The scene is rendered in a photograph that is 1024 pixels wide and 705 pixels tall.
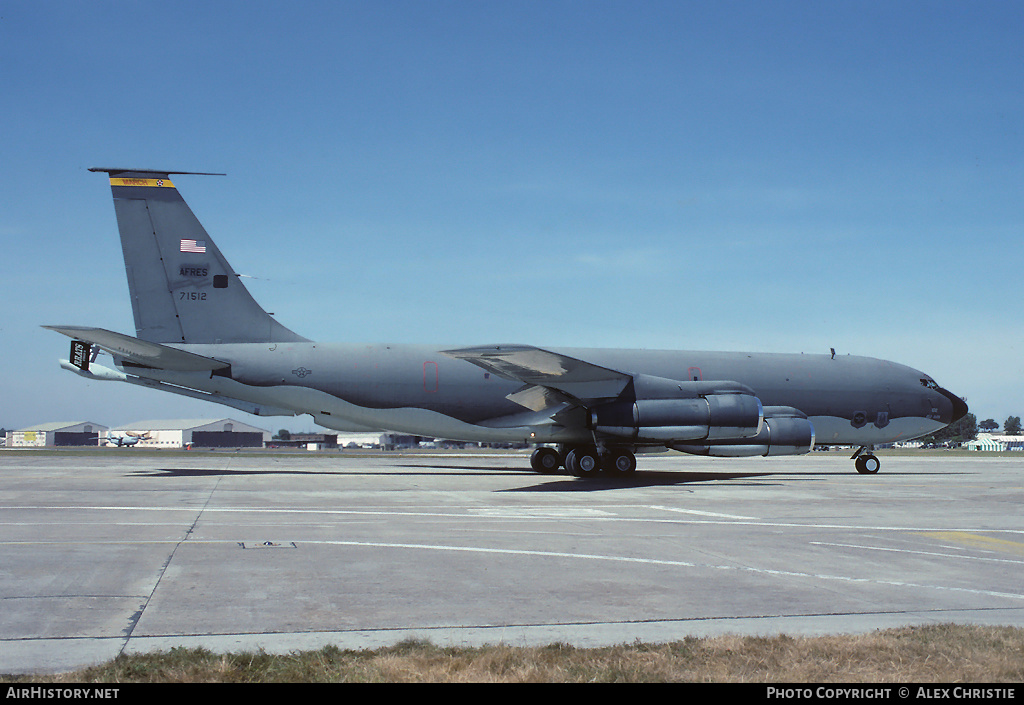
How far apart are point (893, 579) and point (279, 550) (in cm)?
689

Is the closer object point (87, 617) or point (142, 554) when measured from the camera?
point (87, 617)

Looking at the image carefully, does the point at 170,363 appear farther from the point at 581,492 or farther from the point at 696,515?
the point at 696,515

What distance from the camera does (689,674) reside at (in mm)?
4496

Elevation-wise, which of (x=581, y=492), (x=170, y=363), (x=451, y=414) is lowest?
(x=581, y=492)

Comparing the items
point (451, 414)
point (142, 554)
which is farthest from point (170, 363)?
point (142, 554)

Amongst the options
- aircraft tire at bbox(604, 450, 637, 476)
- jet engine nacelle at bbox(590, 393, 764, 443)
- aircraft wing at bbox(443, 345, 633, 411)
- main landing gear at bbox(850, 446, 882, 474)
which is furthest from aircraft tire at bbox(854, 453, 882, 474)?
aircraft wing at bbox(443, 345, 633, 411)

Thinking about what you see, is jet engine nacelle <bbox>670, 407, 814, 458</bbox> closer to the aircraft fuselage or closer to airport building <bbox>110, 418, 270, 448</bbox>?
the aircraft fuselage

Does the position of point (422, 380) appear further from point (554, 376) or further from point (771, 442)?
point (771, 442)

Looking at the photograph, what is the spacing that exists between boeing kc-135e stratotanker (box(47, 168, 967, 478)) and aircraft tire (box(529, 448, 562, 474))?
6 centimetres

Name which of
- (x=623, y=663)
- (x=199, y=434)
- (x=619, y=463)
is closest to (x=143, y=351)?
(x=619, y=463)

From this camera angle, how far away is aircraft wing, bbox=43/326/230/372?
2030 centimetres

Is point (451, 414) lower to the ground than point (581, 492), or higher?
higher

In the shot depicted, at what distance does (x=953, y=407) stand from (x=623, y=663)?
2893 centimetres
